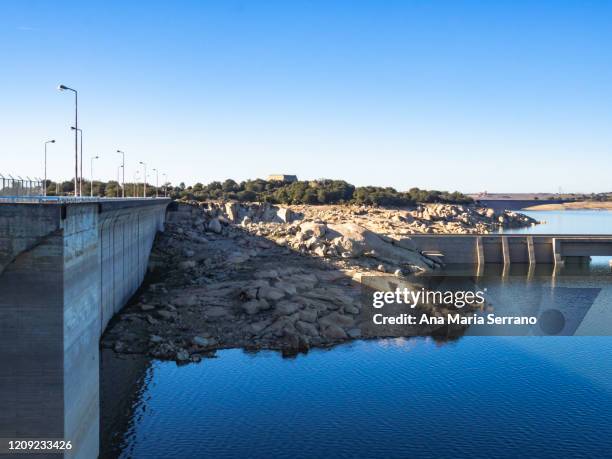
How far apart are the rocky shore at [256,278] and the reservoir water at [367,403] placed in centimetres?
231

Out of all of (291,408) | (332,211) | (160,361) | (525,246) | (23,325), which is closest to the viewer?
(23,325)

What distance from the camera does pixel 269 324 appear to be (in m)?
37.6

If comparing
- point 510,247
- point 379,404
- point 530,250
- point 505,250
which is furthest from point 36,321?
point 530,250

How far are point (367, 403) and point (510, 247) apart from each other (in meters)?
54.7

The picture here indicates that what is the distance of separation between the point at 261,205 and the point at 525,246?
38.5 meters

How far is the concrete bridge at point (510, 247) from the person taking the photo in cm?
7281

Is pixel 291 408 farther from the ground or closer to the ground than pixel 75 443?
closer to the ground

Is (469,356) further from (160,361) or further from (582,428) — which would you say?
(160,361)

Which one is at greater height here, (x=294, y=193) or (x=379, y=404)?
(x=294, y=193)

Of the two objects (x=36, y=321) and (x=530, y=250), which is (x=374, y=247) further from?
(x=36, y=321)

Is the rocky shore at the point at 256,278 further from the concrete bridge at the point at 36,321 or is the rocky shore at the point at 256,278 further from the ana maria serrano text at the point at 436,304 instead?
the concrete bridge at the point at 36,321

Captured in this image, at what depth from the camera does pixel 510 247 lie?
245 feet

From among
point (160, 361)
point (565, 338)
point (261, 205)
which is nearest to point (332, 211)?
point (261, 205)

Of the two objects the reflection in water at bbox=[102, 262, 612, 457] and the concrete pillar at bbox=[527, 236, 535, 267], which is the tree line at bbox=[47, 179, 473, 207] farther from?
the reflection in water at bbox=[102, 262, 612, 457]
